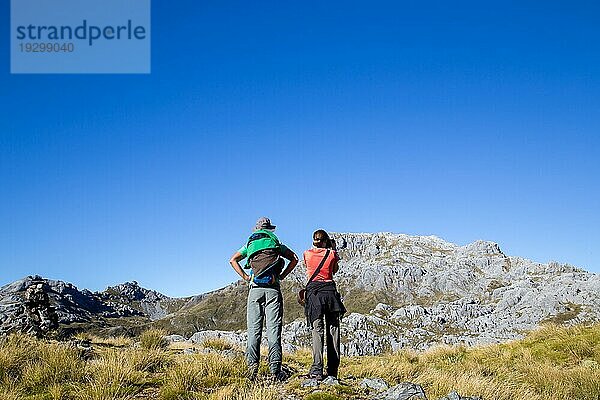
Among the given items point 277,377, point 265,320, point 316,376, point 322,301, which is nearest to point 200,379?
point 277,377

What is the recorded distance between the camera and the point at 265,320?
8.88 m

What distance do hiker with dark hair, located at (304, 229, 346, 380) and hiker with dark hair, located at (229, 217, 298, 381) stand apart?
664mm

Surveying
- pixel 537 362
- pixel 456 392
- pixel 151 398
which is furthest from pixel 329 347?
pixel 537 362

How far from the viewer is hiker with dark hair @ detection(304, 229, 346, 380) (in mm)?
8961

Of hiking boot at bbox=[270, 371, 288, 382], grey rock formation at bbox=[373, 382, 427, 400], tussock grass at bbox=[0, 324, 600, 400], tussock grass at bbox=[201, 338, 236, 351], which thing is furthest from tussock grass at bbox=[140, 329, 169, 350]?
grey rock formation at bbox=[373, 382, 427, 400]

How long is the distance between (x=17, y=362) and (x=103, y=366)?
191cm

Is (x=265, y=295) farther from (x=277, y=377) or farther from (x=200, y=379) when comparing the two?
(x=200, y=379)

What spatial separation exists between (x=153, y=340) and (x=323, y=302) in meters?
7.52

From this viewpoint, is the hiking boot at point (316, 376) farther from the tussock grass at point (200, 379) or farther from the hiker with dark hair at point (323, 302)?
the tussock grass at point (200, 379)

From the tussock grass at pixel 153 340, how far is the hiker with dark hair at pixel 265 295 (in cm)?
596

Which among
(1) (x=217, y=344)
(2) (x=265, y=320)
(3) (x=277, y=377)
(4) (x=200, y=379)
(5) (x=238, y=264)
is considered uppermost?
(5) (x=238, y=264)

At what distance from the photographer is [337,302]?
9.04 meters

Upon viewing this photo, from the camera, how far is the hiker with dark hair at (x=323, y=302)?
8961 millimetres

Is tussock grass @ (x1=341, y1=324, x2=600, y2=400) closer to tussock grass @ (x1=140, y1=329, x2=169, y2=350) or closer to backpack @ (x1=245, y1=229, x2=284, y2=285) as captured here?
backpack @ (x1=245, y1=229, x2=284, y2=285)
